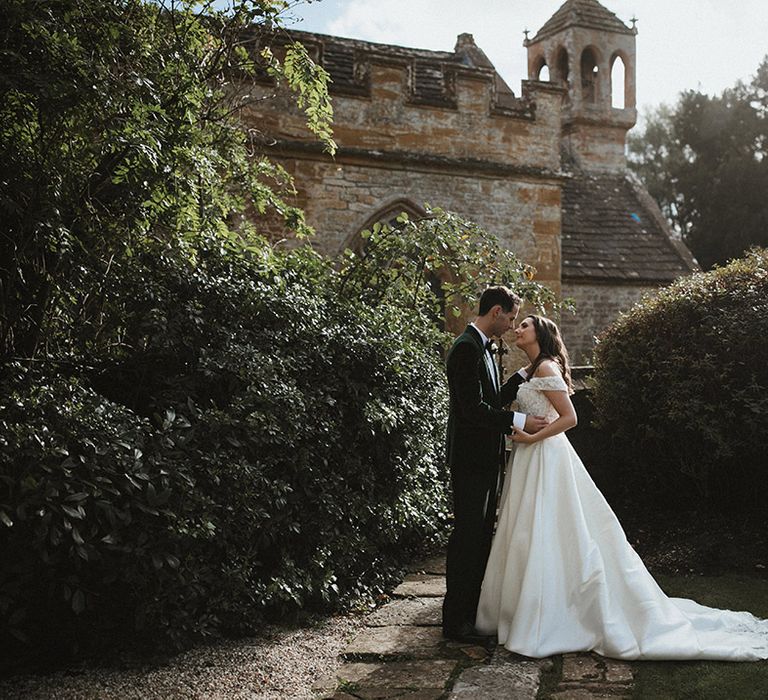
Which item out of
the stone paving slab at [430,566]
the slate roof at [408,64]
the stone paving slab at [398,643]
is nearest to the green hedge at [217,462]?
the stone paving slab at [430,566]

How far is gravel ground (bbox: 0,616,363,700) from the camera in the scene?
4359 mm

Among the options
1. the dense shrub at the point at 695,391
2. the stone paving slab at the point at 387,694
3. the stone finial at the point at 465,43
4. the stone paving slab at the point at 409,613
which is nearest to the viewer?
the stone paving slab at the point at 387,694

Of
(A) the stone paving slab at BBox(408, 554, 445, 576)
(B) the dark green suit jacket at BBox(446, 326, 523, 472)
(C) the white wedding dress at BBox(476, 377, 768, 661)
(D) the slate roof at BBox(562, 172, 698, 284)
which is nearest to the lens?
(C) the white wedding dress at BBox(476, 377, 768, 661)

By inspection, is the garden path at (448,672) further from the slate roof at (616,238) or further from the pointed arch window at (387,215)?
the slate roof at (616,238)

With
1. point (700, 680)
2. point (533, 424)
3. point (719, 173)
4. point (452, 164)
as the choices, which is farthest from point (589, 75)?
point (700, 680)

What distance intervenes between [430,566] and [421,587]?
2.33ft

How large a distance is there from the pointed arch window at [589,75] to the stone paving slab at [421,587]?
66.9ft

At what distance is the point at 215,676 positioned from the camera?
464 cm

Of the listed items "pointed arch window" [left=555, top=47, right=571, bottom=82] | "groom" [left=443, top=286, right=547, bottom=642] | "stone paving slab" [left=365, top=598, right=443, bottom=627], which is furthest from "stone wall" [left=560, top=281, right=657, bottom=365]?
"groom" [left=443, top=286, right=547, bottom=642]

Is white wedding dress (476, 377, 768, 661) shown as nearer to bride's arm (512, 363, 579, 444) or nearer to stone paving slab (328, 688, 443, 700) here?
bride's arm (512, 363, 579, 444)

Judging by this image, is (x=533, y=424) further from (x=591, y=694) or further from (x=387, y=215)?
(x=387, y=215)

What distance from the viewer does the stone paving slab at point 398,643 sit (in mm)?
5031

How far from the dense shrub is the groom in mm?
2887

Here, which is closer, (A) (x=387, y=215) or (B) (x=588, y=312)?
(A) (x=387, y=215)
